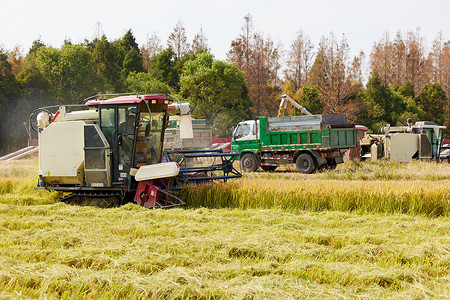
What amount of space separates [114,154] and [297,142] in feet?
30.8

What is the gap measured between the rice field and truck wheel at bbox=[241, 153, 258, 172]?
8862mm

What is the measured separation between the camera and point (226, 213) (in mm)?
8641

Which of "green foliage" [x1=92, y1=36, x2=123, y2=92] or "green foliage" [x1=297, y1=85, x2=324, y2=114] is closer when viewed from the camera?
"green foliage" [x1=92, y1=36, x2=123, y2=92]

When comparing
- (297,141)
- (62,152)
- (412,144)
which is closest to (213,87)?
(412,144)

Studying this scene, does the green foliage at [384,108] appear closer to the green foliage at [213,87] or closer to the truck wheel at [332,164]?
the green foliage at [213,87]

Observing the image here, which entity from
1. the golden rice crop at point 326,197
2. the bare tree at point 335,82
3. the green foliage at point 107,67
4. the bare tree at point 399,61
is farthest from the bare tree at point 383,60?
the golden rice crop at point 326,197

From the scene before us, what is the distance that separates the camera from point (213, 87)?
35688 millimetres

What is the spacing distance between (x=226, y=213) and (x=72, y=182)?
3683mm

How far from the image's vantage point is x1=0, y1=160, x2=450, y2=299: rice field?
423cm

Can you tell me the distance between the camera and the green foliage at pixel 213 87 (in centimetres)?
3562

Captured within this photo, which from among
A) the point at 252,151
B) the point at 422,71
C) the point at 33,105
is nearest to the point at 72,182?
the point at 252,151

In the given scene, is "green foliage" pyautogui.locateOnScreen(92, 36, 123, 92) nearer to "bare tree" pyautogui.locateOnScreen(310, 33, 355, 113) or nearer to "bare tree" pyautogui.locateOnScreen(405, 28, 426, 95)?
"bare tree" pyautogui.locateOnScreen(310, 33, 355, 113)

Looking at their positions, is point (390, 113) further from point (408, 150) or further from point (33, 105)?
point (33, 105)

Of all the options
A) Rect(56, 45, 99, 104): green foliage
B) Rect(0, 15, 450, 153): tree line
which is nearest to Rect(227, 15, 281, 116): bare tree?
Rect(0, 15, 450, 153): tree line
